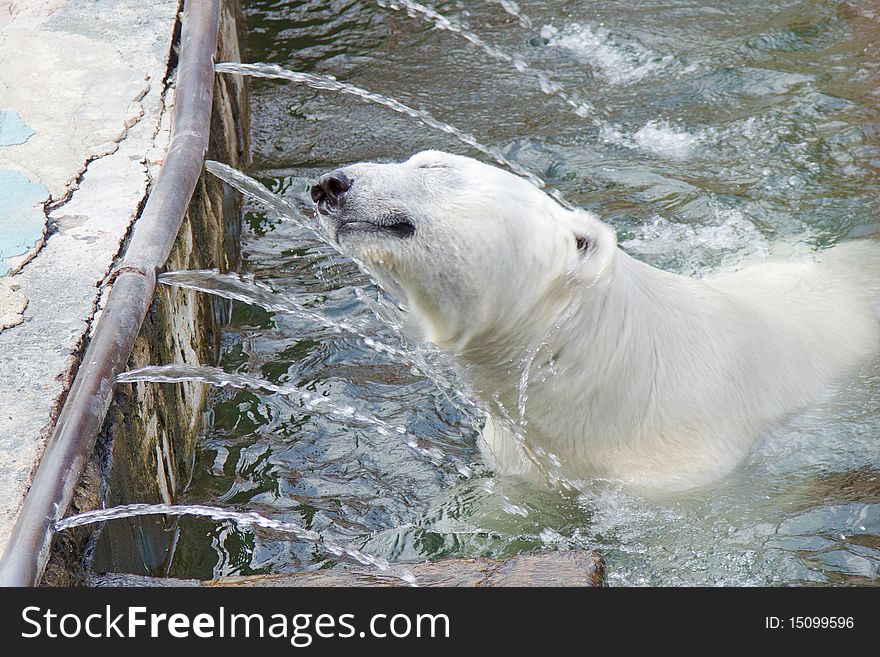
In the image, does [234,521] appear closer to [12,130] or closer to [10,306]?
[10,306]

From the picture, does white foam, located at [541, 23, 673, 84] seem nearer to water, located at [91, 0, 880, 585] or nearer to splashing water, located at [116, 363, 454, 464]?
water, located at [91, 0, 880, 585]

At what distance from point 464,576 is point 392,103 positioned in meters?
3.67

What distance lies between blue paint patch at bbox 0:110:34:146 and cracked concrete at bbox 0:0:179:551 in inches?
1.0

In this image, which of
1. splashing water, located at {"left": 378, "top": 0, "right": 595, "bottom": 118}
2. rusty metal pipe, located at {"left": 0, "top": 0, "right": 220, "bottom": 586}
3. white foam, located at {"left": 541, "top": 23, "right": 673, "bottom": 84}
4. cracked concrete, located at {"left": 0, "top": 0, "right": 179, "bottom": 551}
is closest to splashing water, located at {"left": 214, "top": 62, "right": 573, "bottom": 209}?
rusty metal pipe, located at {"left": 0, "top": 0, "right": 220, "bottom": 586}

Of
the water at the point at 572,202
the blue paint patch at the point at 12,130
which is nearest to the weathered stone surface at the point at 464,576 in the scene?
the water at the point at 572,202

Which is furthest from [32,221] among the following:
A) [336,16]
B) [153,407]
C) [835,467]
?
[336,16]

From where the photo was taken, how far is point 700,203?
525 centimetres

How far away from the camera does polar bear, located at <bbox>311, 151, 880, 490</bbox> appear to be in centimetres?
289

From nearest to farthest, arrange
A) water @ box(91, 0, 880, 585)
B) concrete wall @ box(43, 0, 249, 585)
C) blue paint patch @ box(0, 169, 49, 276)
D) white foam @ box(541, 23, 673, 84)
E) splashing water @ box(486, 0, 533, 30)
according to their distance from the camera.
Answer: concrete wall @ box(43, 0, 249, 585) → water @ box(91, 0, 880, 585) → blue paint patch @ box(0, 169, 49, 276) → white foam @ box(541, 23, 673, 84) → splashing water @ box(486, 0, 533, 30)

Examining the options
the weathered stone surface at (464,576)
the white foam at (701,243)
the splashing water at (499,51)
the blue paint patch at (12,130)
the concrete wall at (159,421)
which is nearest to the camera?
the weathered stone surface at (464,576)

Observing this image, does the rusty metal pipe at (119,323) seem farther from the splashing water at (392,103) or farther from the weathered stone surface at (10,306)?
A: the weathered stone surface at (10,306)

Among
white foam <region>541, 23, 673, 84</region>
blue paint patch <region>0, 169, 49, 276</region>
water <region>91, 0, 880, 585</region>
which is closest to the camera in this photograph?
water <region>91, 0, 880, 585</region>

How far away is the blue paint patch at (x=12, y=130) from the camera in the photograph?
4.32m

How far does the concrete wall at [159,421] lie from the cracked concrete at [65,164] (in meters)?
0.17
